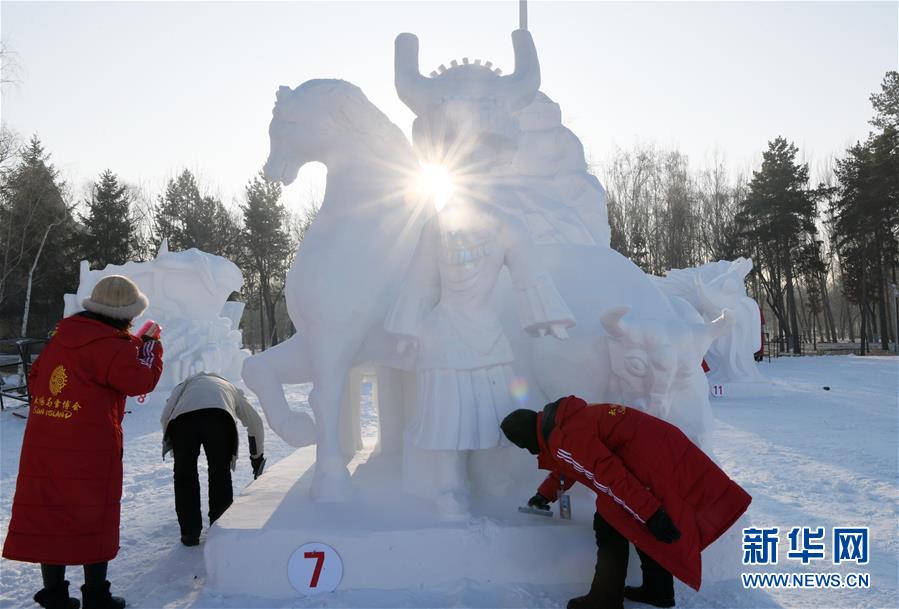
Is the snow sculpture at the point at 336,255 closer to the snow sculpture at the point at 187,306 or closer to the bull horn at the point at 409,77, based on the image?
the bull horn at the point at 409,77

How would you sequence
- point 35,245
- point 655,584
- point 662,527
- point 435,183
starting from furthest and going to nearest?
1. point 35,245
2. point 435,183
3. point 655,584
4. point 662,527

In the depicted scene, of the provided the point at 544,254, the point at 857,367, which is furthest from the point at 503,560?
the point at 857,367

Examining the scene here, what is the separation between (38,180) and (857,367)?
75.5 ft

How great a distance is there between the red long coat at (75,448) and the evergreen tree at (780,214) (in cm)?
2356

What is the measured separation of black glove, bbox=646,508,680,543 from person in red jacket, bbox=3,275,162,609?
1.94 metres

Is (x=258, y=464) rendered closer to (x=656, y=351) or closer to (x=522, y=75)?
(x=656, y=351)

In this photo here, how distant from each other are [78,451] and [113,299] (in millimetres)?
590

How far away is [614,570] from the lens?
2264 millimetres

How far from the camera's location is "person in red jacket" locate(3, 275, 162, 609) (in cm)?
232

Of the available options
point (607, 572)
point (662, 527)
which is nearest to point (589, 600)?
point (607, 572)

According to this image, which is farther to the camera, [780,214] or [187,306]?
[780,214]

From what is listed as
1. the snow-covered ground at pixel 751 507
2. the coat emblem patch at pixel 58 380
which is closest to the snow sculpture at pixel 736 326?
the snow-covered ground at pixel 751 507

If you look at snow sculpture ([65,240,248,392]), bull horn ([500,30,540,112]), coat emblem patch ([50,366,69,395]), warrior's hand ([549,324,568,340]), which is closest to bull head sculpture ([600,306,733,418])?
warrior's hand ([549,324,568,340])

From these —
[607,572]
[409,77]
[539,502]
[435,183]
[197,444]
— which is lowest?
[607,572]
